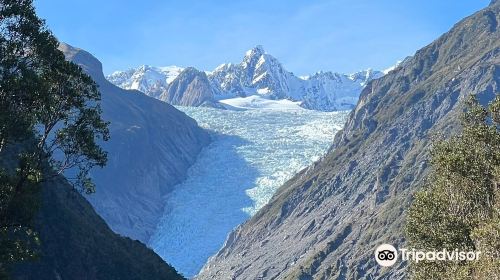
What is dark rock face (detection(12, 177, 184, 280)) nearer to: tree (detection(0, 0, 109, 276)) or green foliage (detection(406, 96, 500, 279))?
green foliage (detection(406, 96, 500, 279))

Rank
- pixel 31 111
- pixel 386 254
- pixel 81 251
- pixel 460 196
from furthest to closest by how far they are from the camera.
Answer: pixel 81 251, pixel 460 196, pixel 386 254, pixel 31 111

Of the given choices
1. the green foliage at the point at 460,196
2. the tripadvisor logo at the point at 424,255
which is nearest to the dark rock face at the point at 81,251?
the tripadvisor logo at the point at 424,255

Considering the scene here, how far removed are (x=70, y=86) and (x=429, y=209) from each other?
2341cm

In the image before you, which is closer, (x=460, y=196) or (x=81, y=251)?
(x=460, y=196)

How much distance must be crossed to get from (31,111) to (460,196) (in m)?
26.2

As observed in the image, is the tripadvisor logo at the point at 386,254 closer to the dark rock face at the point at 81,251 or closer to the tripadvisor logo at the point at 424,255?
the tripadvisor logo at the point at 424,255

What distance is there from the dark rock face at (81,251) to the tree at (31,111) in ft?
149

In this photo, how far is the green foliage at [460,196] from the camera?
120 feet

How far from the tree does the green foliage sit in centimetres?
2099

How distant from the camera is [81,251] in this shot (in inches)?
3054

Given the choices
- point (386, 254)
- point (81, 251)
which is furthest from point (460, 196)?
point (81, 251)

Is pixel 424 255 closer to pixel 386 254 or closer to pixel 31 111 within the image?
pixel 386 254

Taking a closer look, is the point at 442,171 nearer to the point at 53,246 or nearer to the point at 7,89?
the point at 7,89

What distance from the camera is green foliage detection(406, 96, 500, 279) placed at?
120 feet
